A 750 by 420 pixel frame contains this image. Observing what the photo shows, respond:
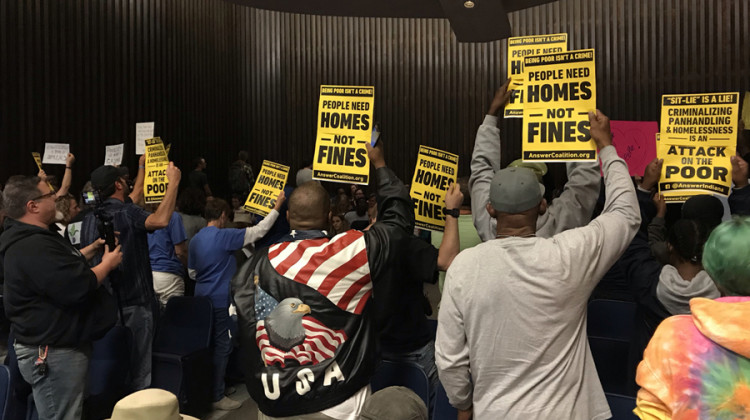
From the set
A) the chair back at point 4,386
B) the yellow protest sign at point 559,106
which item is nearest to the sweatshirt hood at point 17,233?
the chair back at point 4,386

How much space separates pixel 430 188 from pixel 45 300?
2.05 meters

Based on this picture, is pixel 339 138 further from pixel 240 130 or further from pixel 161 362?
pixel 240 130

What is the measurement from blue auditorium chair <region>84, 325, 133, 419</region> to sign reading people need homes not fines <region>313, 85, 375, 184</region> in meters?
1.59

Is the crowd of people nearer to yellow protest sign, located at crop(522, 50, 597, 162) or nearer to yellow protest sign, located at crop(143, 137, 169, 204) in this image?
yellow protest sign, located at crop(522, 50, 597, 162)

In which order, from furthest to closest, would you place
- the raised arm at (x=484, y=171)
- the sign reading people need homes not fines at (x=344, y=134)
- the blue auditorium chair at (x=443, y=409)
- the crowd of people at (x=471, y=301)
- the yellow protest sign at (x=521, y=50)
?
the sign reading people need homes not fines at (x=344, y=134) → the yellow protest sign at (x=521, y=50) → the raised arm at (x=484, y=171) → the blue auditorium chair at (x=443, y=409) → the crowd of people at (x=471, y=301)

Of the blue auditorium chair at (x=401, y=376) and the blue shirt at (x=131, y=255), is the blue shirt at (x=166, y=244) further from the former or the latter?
the blue auditorium chair at (x=401, y=376)

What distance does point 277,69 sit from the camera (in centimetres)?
1115

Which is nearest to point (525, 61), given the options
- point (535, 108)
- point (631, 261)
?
point (535, 108)

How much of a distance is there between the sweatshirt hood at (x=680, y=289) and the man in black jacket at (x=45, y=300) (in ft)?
8.34

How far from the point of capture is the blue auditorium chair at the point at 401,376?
2.67m

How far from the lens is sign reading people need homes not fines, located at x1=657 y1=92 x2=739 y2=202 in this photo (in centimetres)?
287

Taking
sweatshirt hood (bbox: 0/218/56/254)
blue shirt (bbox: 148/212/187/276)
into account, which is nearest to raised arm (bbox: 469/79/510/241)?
sweatshirt hood (bbox: 0/218/56/254)

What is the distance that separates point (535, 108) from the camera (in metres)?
2.62

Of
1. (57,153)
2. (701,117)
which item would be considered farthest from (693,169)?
(57,153)
